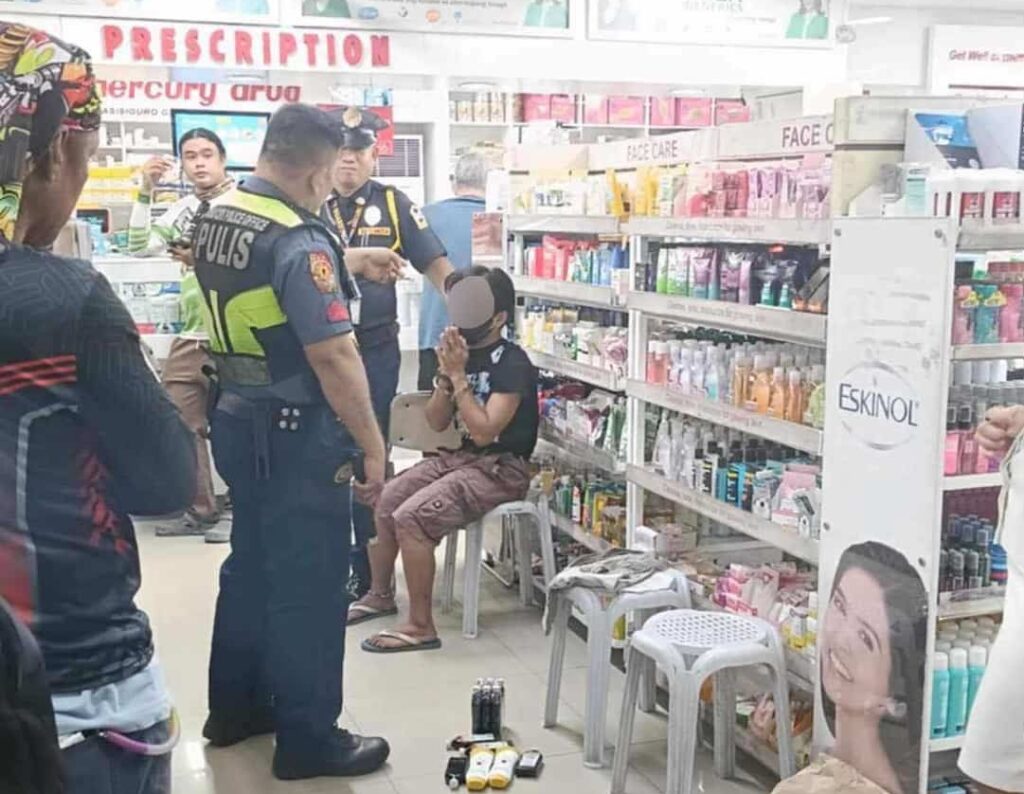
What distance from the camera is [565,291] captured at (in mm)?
4609

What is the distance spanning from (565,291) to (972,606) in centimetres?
214

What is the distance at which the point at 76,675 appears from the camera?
1.45 meters

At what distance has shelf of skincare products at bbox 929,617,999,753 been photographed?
2963mm

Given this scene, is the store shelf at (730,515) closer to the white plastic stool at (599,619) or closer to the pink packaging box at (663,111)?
the white plastic stool at (599,619)

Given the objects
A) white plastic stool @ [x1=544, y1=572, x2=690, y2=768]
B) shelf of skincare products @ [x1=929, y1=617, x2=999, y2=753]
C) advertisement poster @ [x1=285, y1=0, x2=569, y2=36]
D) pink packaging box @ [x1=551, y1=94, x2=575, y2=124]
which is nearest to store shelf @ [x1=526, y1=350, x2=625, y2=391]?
white plastic stool @ [x1=544, y1=572, x2=690, y2=768]

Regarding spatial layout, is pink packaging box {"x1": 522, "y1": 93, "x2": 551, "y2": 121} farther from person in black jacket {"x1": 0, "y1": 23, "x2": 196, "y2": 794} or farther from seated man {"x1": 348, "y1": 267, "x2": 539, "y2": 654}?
person in black jacket {"x1": 0, "y1": 23, "x2": 196, "y2": 794}

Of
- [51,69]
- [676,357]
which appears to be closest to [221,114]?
[676,357]

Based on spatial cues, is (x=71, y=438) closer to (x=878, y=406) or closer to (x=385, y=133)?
(x=878, y=406)

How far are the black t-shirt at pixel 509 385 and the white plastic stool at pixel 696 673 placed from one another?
4.52ft

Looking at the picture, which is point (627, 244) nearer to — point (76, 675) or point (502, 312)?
point (502, 312)

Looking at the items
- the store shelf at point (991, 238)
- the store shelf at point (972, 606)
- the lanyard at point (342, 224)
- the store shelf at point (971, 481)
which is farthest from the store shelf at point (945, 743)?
the lanyard at point (342, 224)

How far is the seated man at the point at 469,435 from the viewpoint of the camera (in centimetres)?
443

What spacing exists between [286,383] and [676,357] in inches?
51.0

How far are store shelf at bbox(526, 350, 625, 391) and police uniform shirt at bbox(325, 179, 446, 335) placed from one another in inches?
25.3
